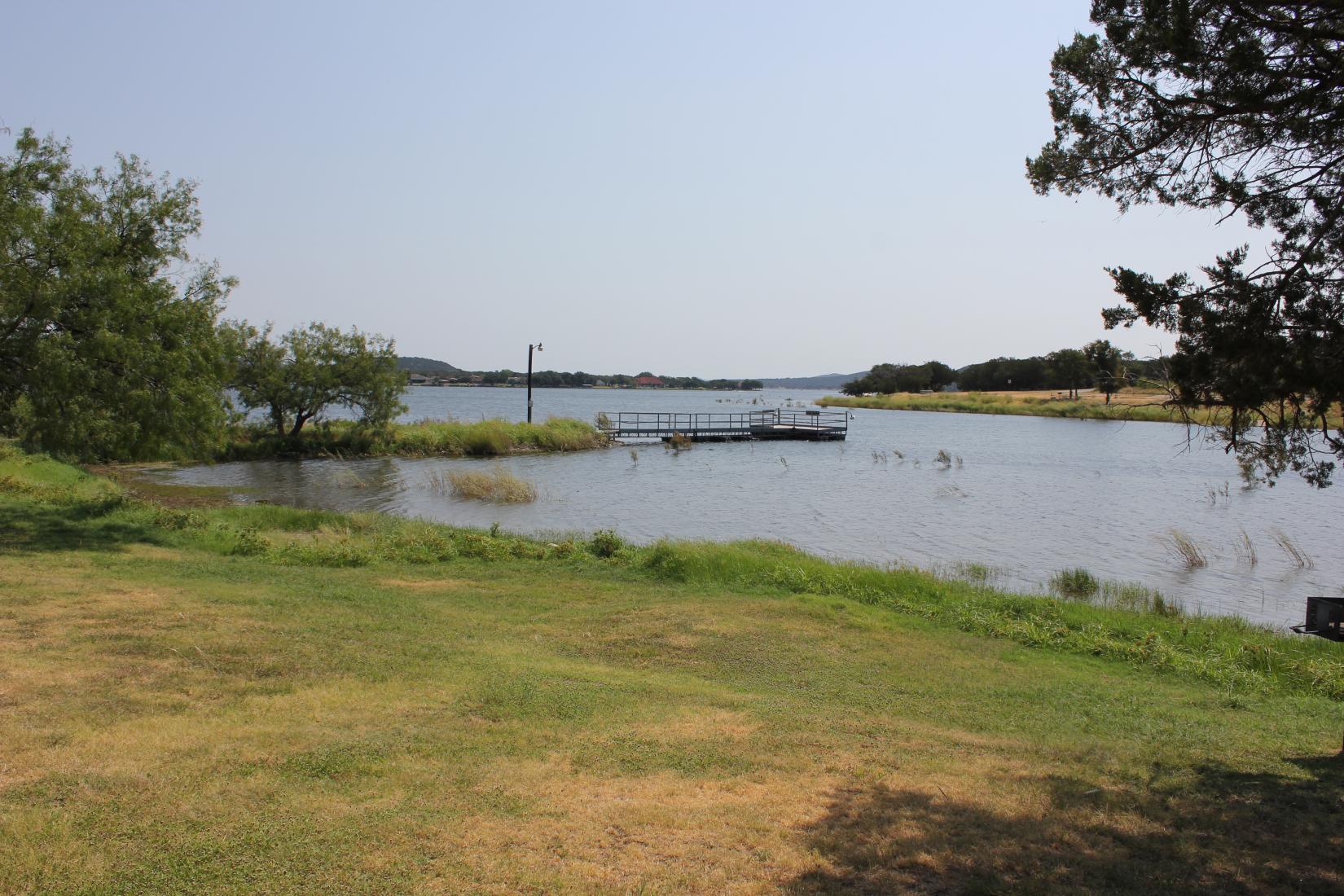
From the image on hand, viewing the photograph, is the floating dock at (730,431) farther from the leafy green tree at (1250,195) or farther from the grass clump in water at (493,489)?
the leafy green tree at (1250,195)

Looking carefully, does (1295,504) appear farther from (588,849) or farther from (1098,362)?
(588,849)

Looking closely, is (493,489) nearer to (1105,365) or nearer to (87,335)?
(87,335)

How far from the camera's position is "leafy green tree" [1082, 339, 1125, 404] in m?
6.44

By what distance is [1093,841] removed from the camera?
4949mm

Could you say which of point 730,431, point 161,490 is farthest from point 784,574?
point 730,431

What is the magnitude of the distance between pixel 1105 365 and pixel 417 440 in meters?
45.0

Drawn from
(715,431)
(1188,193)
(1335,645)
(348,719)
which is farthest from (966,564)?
(715,431)

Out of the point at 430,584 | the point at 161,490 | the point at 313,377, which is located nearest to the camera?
the point at 430,584

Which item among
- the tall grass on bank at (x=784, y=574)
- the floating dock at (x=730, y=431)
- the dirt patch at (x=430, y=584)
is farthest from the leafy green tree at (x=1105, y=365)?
the floating dock at (x=730, y=431)

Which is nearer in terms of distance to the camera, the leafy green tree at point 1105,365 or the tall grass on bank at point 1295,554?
the leafy green tree at point 1105,365

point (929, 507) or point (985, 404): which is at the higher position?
point (985, 404)

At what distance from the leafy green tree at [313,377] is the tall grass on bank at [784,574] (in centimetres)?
2402

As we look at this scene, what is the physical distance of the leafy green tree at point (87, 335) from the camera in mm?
15180

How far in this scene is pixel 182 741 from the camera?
591 centimetres
